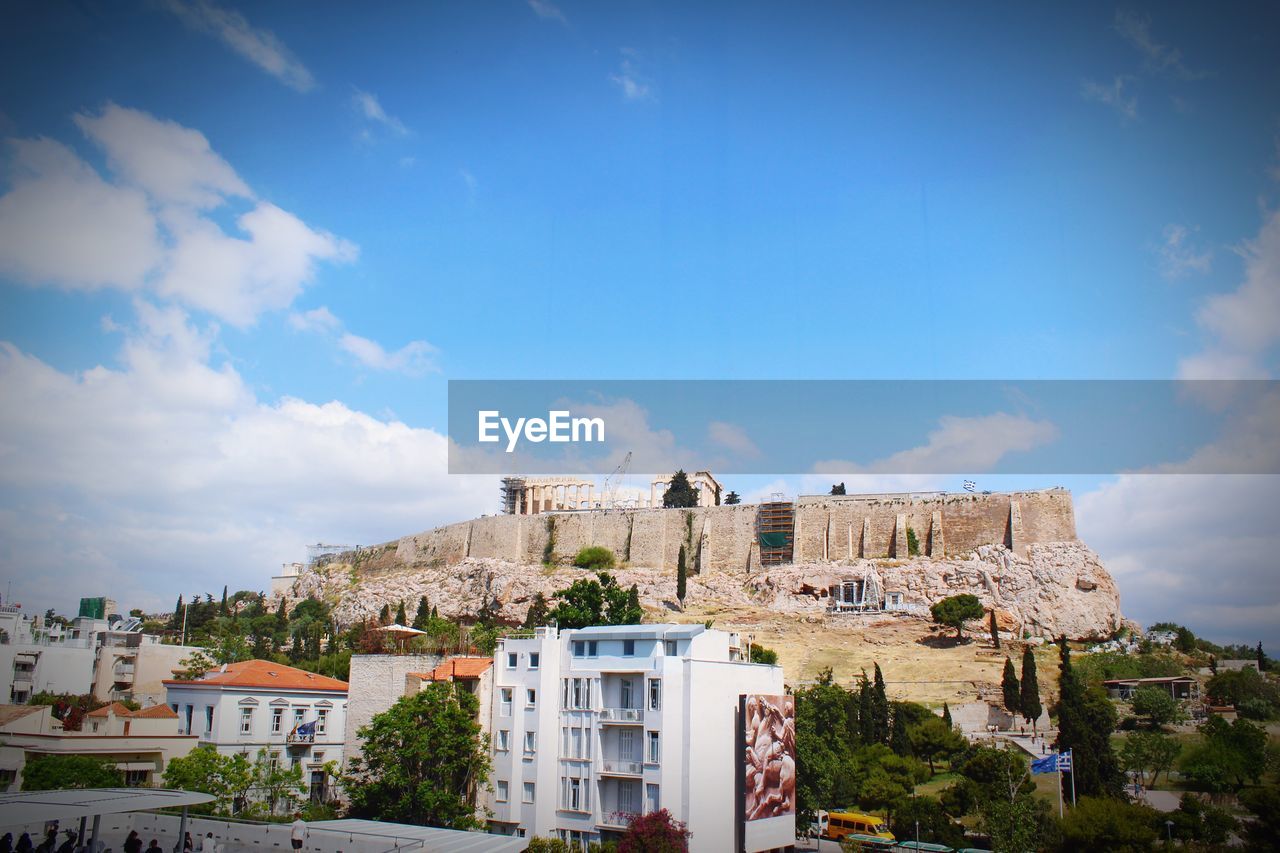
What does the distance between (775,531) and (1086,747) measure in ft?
142

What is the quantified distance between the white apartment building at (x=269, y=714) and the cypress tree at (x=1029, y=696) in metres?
29.9

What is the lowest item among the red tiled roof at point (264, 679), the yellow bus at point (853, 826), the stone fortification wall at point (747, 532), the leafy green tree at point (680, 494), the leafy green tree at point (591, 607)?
the yellow bus at point (853, 826)

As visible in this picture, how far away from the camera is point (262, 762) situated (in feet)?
108

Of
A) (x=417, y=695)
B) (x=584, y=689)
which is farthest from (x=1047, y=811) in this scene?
(x=417, y=695)

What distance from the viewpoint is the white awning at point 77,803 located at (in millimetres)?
19500

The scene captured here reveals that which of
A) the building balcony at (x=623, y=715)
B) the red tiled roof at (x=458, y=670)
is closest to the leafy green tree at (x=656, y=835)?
the building balcony at (x=623, y=715)

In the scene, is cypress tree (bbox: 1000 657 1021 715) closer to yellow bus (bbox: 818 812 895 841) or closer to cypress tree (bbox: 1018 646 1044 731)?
cypress tree (bbox: 1018 646 1044 731)

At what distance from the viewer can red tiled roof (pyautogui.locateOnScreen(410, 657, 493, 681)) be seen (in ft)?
→ 113

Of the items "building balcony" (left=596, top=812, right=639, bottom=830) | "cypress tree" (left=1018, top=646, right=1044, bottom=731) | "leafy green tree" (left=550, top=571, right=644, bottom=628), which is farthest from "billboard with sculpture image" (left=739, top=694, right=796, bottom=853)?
"cypress tree" (left=1018, top=646, right=1044, bottom=731)

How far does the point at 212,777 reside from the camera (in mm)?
30484

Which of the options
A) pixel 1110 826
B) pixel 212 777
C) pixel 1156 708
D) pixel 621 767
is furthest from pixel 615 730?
pixel 1156 708

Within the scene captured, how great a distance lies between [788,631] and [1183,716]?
2191 centimetres

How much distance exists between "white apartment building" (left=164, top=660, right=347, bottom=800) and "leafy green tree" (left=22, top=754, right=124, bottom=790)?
14.6ft

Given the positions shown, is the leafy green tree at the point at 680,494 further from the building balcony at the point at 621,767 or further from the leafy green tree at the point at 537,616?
the building balcony at the point at 621,767
